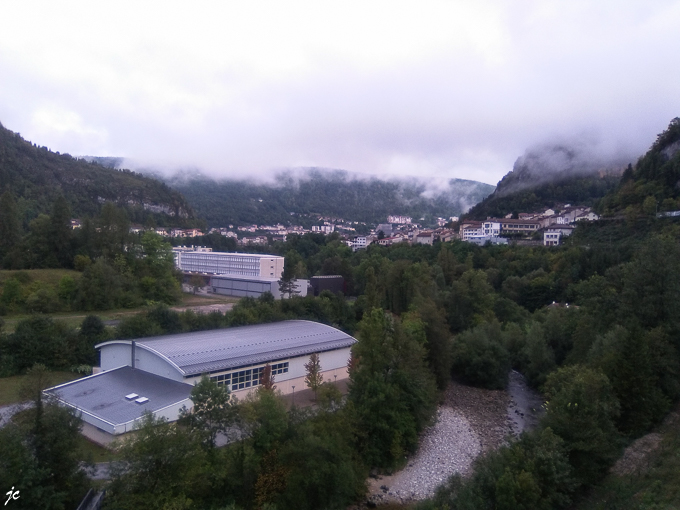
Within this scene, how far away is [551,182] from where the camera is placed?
74.4 m

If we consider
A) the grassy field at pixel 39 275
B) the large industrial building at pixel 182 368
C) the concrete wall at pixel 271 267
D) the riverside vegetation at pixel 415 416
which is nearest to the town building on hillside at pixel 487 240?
the concrete wall at pixel 271 267

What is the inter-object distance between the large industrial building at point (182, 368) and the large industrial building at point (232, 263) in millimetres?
23167

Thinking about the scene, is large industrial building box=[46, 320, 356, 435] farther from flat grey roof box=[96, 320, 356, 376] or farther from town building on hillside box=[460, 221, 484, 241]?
town building on hillside box=[460, 221, 484, 241]

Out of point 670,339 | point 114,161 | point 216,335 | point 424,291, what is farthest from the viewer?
point 114,161

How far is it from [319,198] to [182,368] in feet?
461

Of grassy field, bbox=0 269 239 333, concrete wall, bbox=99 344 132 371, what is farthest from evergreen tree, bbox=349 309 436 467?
grassy field, bbox=0 269 239 333

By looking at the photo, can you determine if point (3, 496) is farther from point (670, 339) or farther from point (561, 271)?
point (561, 271)

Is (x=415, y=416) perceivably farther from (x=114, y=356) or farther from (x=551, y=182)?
(x=551, y=182)

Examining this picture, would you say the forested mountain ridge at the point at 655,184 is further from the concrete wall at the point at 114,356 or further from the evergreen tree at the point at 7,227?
the evergreen tree at the point at 7,227

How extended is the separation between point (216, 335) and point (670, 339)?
51.7 ft

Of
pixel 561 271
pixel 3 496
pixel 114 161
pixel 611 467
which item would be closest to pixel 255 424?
pixel 3 496

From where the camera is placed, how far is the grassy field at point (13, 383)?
14.6m

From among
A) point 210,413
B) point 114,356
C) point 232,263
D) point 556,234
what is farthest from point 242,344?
point 556,234

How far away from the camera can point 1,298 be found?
2397 cm
